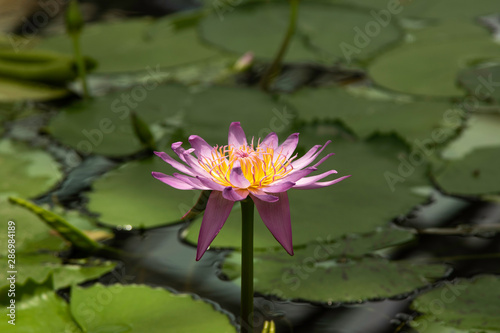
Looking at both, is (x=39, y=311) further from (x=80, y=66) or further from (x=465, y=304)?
(x=80, y=66)

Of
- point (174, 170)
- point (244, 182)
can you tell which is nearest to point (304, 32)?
point (174, 170)

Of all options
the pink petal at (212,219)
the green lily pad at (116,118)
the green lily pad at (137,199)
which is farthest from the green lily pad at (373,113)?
the pink petal at (212,219)

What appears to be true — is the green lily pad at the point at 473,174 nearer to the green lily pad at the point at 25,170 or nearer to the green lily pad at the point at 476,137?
the green lily pad at the point at 476,137

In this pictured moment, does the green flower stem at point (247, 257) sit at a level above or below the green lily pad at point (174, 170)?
above

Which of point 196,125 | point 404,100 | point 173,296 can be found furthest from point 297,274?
point 404,100

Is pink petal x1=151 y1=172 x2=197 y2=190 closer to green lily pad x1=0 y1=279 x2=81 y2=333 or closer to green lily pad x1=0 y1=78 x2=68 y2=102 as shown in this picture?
green lily pad x1=0 y1=279 x2=81 y2=333

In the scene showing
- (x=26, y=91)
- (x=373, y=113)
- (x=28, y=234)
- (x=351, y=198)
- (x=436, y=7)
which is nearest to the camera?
(x=28, y=234)
